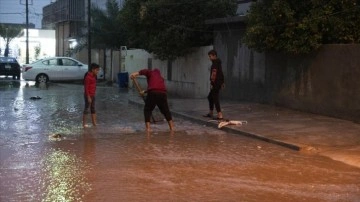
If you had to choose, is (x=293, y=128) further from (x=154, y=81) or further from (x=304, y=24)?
(x=154, y=81)

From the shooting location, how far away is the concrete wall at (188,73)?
20016mm

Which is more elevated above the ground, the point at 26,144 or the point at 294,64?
the point at 294,64

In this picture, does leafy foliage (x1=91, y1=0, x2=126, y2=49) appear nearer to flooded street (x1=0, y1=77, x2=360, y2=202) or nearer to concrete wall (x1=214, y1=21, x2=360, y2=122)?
concrete wall (x1=214, y1=21, x2=360, y2=122)

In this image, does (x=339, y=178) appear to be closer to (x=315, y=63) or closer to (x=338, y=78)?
(x=338, y=78)

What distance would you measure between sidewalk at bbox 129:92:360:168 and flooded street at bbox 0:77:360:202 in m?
0.33

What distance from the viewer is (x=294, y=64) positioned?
15.3m

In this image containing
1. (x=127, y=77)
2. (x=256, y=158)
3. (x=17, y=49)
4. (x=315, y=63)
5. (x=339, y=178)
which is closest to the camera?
(x=339, y=178)

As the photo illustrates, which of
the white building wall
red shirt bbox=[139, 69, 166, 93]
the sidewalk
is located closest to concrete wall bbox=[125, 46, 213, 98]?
the sidewalk

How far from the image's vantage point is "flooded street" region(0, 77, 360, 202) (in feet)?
22.3

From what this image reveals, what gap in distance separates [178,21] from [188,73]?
92.1 inches

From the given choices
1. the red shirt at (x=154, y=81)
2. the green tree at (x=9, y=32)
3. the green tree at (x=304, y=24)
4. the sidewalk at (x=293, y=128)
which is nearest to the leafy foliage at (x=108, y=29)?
the sidewalk at (x=293, y=128)

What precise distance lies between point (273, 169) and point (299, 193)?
4.93ft

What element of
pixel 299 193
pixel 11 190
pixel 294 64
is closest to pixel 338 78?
pixel 294 64

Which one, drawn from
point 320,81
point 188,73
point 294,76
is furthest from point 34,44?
point 320,81
